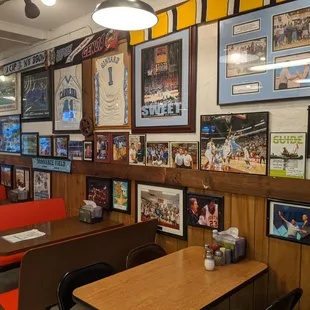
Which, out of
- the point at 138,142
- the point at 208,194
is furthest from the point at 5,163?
the point at 208,194

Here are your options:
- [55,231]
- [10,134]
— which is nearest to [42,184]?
[10,134]

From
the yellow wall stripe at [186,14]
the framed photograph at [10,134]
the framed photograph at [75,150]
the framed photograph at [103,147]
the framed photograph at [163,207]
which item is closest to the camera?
the yellow wall stripe at [186,14]

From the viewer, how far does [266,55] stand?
220 cm

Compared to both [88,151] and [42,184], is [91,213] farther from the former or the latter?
[42,184]

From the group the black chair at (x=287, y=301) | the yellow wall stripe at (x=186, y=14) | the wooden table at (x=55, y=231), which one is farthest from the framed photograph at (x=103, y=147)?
the black chair at (x=287, y=301)

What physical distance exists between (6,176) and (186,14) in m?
3.65

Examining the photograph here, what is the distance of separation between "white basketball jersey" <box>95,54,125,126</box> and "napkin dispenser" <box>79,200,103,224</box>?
84 centimetres

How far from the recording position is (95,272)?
209cm

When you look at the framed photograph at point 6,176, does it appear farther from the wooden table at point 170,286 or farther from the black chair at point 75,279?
the wooden table at point 170,286

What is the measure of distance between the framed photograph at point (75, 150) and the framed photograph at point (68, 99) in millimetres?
138

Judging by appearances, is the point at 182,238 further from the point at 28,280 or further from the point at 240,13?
the point at 240,13

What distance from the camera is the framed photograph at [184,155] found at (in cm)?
261

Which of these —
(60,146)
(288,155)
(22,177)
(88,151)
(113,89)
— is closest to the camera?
(288,155)

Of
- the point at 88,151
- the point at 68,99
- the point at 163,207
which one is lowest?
the point at 163,207
